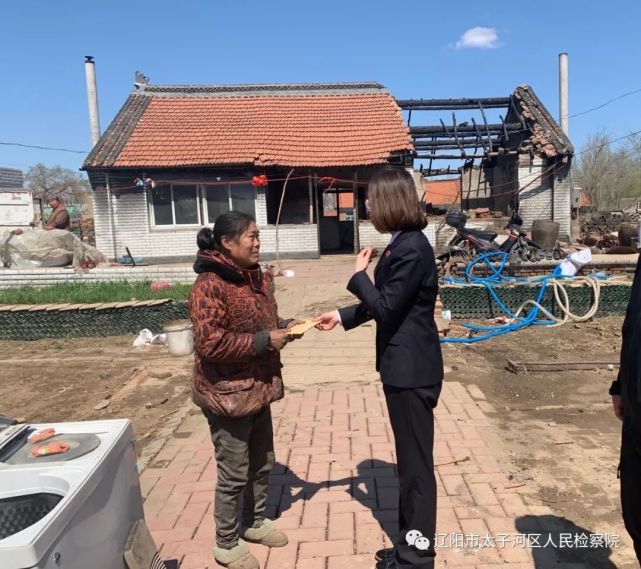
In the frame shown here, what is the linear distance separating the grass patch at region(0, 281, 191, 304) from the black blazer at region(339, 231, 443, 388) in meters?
6.15

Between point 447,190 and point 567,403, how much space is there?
37968mm

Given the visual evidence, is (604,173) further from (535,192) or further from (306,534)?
(306,534)

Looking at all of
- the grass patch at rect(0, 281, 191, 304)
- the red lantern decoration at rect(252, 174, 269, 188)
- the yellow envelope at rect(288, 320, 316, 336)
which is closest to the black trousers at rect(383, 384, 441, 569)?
the yellow envelope at rect(288, 320, 316, 336)

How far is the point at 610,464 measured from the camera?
3490mm

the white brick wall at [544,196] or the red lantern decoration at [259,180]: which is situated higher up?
the red lantern decoration at [259,180]

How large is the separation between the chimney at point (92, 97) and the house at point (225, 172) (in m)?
2.85

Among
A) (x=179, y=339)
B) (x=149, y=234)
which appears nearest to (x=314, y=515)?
(x=179, y=339)

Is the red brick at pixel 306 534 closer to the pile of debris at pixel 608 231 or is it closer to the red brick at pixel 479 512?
the red brick at pixel 479 512

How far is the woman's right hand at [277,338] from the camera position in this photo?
2.41m

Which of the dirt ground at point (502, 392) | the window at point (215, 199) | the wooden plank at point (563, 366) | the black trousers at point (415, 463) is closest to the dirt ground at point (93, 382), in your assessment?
the dirt ground at point (502, 392)

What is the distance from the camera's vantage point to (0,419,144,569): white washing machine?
53.4 inches

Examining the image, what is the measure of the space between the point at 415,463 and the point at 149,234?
14330 mm

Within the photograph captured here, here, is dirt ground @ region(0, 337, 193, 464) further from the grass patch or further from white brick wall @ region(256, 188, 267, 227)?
white brick wall @ region(256, 188, 267, 227)

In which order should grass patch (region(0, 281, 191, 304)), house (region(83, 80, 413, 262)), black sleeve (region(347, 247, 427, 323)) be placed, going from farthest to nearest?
house (region(83, 80, 413, 262)) → grass patch (region(0, 281, 191, 304)) → black sleeve (region(347, 247, 427, 323))
